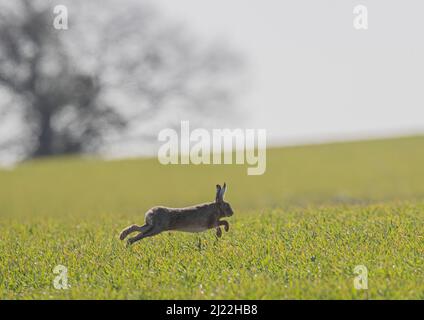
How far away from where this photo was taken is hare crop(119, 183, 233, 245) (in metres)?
10.1

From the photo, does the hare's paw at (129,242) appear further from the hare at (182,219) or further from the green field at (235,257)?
the green field at (235,257)

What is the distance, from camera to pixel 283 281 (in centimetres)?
927

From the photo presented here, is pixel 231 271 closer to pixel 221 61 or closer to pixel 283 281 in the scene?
pixel 283 281

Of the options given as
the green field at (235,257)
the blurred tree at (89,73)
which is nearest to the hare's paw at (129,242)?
the green field at (235,257)

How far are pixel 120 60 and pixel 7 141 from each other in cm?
838

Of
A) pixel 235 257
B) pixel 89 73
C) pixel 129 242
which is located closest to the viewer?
pixel 235 257

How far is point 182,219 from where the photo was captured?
10.3 meters

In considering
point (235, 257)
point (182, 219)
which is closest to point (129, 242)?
point (182, 219)

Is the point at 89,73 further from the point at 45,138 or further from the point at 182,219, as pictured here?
the point at 182,219

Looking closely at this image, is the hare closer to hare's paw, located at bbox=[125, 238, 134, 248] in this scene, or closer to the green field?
hare's paw, located at bbox=[125, 238, 134, 248]

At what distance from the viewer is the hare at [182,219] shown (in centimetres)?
1015

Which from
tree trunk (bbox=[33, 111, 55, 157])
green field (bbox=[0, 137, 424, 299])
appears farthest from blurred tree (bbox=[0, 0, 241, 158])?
green field (bbox=[0, 137, 424, 299])

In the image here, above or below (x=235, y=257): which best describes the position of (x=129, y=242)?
above
